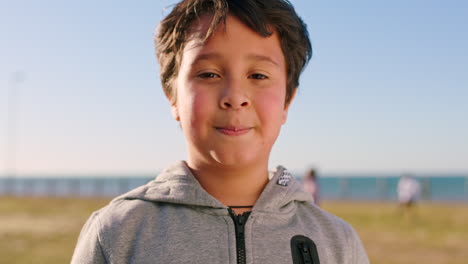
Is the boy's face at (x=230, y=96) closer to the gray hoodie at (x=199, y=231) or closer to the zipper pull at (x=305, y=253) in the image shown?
the gray hoodie at (x=199, y=231)

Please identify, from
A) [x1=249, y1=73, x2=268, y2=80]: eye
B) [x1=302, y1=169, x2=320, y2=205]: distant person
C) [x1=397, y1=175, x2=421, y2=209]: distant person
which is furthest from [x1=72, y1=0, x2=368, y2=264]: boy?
[x1=397, y1=175, x2=421, y2=209]: distant person

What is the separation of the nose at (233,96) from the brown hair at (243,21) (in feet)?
0.86

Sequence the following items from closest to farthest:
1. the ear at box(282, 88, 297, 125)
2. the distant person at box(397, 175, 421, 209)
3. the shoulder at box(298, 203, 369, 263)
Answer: the shoulder at box(298, 203, 369, 263) < the ear at box(282, 88, 297, 125) < the distant person at box(397, 175, 421, 209)

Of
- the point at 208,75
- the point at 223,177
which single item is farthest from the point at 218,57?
the point at 223,177

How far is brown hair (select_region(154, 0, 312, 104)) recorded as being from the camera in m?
2.50

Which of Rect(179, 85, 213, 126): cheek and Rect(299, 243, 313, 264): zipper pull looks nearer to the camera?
Rect(179, 85, 213, 126): cheek

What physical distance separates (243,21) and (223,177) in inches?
29.0

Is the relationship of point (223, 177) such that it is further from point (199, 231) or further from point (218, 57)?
point (218, 57)

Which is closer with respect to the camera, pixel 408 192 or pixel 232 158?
pixel 232 158

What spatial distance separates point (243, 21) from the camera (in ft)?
8.16

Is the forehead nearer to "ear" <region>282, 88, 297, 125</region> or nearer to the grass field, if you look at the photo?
"ear" <region>282, 88, 297, 125</region>

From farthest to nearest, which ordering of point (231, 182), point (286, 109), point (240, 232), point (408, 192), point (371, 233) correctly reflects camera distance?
point (408, 192)
point (371, 233)
point (286, 109)
point (231, 182)
point (240, 232)

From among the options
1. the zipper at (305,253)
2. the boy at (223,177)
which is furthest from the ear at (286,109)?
the zipper at (305,253)

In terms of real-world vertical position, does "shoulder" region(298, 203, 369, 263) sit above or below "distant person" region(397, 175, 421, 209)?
above
